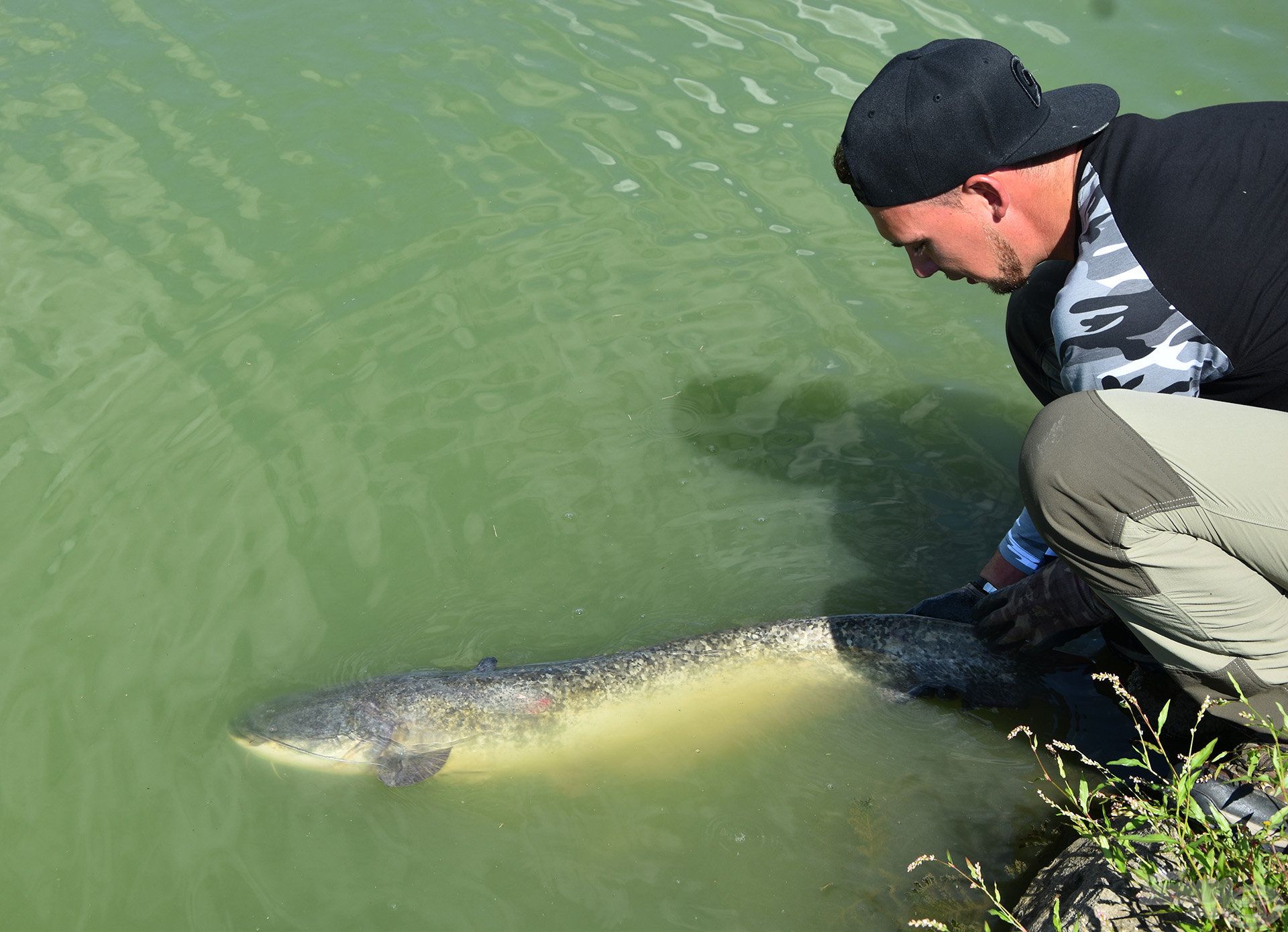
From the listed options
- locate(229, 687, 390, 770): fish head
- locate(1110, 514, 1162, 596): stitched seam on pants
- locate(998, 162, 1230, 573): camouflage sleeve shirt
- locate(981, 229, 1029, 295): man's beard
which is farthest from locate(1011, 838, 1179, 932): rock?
locate(229, 687, 390, 770): fish head

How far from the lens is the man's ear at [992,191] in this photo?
3.30m

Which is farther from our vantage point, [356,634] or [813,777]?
[356,634]

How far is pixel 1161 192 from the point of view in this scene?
3.09 metres

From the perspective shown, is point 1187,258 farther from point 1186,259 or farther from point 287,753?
point 287,753

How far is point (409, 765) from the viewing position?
421 centimetres

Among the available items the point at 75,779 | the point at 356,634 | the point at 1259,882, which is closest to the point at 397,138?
the point at 356,634

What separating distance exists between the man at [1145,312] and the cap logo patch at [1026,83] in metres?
0.02

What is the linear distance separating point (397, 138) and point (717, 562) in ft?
14.2

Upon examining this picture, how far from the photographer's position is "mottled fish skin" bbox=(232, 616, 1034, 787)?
4.21 metres

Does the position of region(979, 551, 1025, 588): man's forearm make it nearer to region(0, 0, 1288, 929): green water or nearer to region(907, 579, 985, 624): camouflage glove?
region(907, 579, 985, 624): camouflage glove

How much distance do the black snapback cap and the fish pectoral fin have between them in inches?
108

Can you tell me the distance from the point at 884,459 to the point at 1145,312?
228 cm

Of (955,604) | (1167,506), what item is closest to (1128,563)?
(1167,506)

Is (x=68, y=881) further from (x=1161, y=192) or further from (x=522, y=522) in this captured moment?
(x=1161, y=192)
